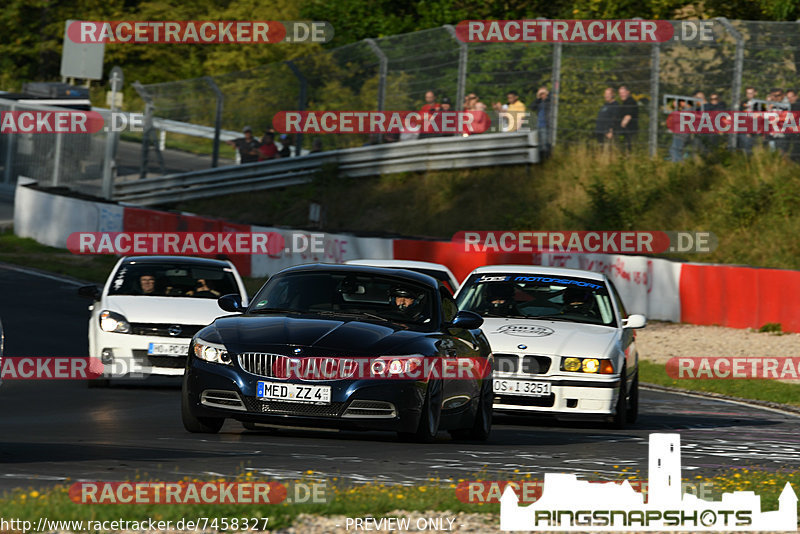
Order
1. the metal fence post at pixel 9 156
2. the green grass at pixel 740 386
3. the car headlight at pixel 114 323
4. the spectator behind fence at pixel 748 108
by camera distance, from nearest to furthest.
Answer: the car headlight at pixel 114 323 → the green grass at pixel 740 386 → the spectator behind fence at pixel 748 108 → the metal fence post at pixel 9 156

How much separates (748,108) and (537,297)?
15615 millimetres

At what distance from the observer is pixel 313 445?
11.0 m

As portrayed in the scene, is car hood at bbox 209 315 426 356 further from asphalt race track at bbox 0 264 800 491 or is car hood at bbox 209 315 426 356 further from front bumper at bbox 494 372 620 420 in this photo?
front bumper at bbox 494 372 620 420

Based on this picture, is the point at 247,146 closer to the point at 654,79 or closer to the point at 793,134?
the point at 654,79

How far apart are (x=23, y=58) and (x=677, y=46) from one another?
44.8m

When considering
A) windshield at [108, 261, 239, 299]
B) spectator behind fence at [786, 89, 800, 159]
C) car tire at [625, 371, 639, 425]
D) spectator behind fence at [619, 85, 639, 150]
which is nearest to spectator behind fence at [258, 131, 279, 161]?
spectator behind fence at [619, 85, 639, 150]

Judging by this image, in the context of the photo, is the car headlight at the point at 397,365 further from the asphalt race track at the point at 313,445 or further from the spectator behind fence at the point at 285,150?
the spectator behind fence at the point at 285,150

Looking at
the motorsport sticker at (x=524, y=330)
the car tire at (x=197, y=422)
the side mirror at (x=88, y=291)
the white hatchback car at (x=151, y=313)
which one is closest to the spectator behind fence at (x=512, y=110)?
the white hatchback car at (x=151, y=313)

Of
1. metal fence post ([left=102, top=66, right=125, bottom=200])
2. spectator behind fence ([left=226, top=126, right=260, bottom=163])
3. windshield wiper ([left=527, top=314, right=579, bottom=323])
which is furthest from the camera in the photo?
spectator behind fence ([left=226, top=126, right=260, bottom=163])

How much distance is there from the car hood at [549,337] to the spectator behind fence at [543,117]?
17.9m

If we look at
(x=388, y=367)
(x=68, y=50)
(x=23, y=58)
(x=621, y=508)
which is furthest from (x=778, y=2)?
(x=23, y=58)

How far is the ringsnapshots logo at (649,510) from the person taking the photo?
23.3 feet

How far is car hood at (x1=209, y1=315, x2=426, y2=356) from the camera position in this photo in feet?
35.3

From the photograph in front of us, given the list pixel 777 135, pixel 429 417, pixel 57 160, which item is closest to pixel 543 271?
pixel 429 417
